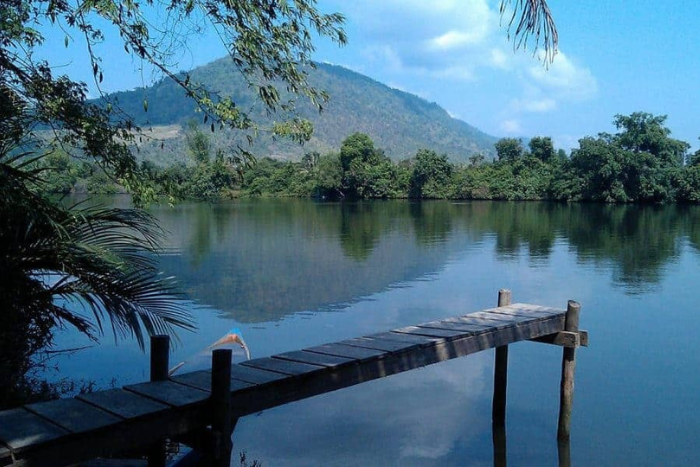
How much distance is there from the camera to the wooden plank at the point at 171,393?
186 inches

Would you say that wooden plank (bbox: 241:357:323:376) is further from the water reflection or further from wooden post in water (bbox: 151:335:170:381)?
the water reflection

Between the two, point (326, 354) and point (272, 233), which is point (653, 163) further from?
point (326, 354)

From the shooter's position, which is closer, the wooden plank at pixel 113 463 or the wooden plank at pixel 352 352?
the wooden plank at pixel 113 463

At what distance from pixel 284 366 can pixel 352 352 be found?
87 centimetres

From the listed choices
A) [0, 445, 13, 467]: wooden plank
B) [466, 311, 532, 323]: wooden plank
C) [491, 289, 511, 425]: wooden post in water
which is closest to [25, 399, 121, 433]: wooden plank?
[0, 445, 13, 467]: wooden plank

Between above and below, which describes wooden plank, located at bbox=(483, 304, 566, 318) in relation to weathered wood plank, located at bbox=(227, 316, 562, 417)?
above

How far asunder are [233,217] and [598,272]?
31759 mm

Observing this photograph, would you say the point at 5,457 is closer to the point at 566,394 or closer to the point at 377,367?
the point at 377,367

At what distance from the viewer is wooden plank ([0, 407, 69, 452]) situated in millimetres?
3900

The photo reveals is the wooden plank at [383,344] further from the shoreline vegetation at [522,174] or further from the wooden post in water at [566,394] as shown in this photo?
the shoreline vegetation at [522,174]

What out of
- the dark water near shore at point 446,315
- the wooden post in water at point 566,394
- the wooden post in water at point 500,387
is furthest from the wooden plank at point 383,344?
the wooden post in water at point 566,394

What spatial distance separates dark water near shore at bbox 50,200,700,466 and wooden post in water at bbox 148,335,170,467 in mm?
2917

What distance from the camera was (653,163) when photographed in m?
66.1

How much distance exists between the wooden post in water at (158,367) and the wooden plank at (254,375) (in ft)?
1.83
